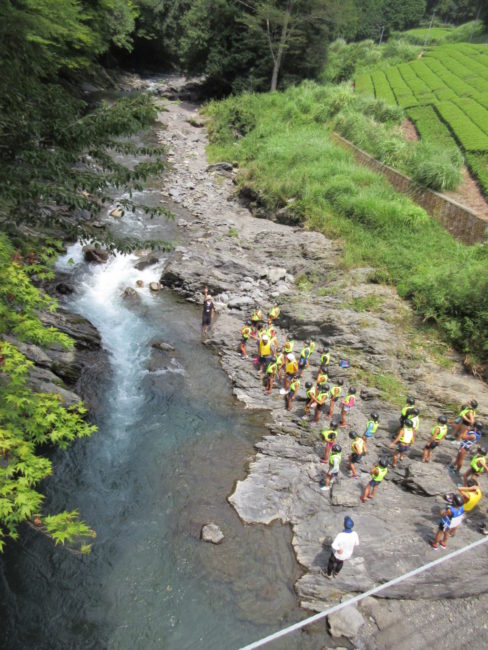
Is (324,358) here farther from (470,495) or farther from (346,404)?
(470,495)

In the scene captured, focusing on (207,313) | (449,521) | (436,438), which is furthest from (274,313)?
(449,521)

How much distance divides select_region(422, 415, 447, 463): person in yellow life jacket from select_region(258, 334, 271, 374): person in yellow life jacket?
5610mm

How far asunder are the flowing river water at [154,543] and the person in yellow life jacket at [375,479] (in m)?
2.12

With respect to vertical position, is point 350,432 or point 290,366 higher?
point 350,432

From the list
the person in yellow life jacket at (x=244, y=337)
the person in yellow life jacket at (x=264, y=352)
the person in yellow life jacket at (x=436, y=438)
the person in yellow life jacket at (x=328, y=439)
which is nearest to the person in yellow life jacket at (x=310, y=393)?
the person in yellow life jacket at (x=328, y=439)

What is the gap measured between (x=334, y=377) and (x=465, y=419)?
13.6ft

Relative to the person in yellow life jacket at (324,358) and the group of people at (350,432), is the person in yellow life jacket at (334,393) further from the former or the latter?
the person in yellow life jacket at (324,358)

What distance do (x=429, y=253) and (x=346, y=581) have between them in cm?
1331

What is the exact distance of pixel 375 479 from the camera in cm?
979

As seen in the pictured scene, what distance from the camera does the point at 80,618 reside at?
7.80m

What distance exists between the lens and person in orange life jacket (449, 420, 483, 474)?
10361 millimetres

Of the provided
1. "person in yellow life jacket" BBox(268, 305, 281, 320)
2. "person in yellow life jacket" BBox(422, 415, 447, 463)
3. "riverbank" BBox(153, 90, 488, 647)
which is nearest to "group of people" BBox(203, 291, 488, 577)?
"person in yellow life jacket" BBox(422, 415, 447, 463)

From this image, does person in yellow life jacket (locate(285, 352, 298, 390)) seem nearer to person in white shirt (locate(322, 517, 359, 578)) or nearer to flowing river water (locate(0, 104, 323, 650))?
flowing river water (locate(0, 104, 323, 650))

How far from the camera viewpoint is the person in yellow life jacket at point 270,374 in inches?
534
